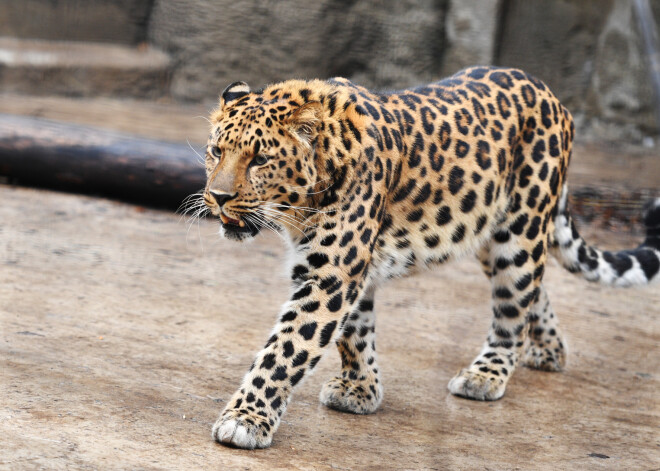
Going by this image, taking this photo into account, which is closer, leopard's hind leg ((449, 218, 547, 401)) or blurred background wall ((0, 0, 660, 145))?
leopard's hind leg ((449, 218, 547, 401))

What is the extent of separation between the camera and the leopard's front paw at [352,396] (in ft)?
15.4

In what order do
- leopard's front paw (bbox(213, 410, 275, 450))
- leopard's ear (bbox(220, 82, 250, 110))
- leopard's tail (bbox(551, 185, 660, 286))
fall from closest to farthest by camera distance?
leopard's front paw (bbox(213, 410, 275, 450)), leopard's ear (bbox(220, 82, 250, 110)), leopard's tail (bbox(551, 185, 660, 286))

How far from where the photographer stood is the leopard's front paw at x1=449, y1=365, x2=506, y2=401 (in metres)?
5.12

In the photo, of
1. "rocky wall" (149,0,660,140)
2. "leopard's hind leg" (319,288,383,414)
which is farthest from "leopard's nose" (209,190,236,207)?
"rocky wall" (149,0,660,140)

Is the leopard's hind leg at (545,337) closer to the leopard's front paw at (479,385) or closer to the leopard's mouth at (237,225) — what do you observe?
the leopard's front paw at (479,385)

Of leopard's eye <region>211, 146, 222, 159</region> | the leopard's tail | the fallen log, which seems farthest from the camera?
the fallen log

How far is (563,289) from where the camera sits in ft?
24.9

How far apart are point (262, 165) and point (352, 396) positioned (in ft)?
4.42

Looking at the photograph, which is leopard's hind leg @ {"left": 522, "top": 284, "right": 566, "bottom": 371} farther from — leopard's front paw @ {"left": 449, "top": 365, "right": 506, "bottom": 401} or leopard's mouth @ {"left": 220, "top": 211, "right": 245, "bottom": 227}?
leopard's mouth @ {"left": 220, "top": 211, "right": 245, "bottom": 227}

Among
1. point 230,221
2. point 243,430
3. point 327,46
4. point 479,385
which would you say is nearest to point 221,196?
point 230,221

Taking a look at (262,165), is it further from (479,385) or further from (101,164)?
(101,164)

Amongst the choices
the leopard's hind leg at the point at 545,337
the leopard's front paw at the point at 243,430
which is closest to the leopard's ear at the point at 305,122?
the leopard's front paw at the point at 243,430

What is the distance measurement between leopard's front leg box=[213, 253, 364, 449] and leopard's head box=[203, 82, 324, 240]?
27 centimetres

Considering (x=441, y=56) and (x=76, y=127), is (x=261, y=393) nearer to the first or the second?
(x=76, y=127)
